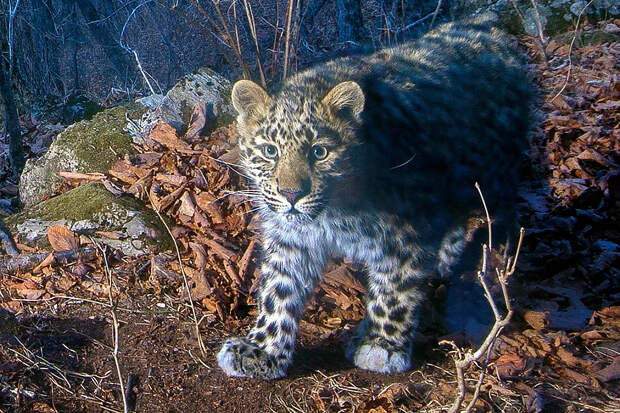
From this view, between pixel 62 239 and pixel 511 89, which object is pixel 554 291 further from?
pixel 62 239


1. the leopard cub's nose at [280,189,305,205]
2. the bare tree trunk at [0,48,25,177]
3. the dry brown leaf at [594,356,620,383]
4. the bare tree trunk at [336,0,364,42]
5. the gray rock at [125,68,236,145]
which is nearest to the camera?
the leopard cub's nose at [280,189,305,205]

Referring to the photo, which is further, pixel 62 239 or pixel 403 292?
pixel 62 239

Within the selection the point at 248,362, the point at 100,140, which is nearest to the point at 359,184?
the point at 248,362

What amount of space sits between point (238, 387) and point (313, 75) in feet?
6.73

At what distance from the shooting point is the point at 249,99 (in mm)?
4285

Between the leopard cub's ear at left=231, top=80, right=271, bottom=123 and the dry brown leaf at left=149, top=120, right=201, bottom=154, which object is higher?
the leopard cub's ear at left=231, top=80, right=271, bottom=123

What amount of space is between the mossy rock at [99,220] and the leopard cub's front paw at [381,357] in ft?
6.40

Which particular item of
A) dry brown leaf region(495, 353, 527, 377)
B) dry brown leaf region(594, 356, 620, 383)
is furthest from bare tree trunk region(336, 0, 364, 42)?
dry brown leaf region(594, 356, 620, 383)

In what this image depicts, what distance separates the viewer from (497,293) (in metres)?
5.37

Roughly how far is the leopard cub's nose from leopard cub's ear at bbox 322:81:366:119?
22.6 inches

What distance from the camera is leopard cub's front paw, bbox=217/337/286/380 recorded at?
4.21m

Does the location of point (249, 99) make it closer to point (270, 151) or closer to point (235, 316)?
point (270, 151)

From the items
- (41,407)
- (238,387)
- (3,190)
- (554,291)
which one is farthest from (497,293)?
(3,190)

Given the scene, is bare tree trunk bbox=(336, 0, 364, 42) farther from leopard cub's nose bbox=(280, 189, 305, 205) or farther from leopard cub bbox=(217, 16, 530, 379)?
leopard cub's nose bbox=(280, 189, 305, 205)
